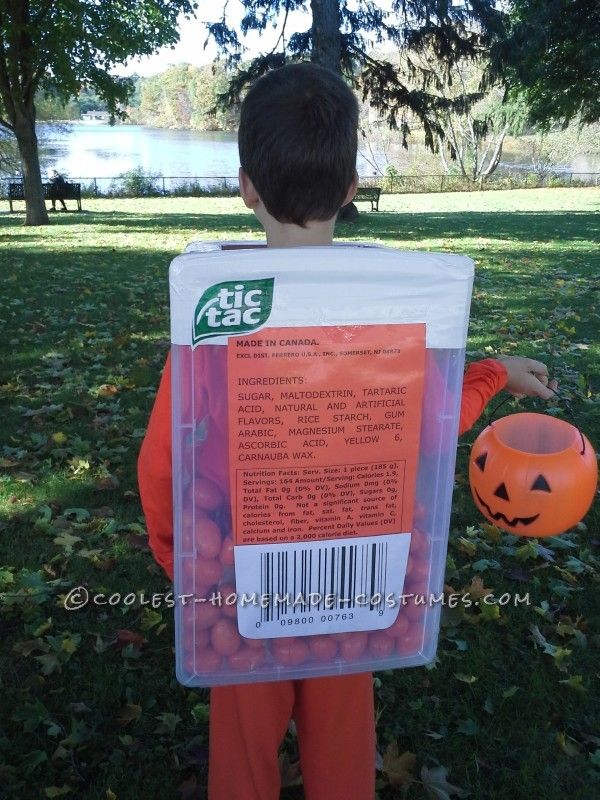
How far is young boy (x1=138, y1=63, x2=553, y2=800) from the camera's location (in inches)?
53.6

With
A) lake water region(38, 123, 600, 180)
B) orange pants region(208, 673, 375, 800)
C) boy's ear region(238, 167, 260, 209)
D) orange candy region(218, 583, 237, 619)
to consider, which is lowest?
orange pants region(208, 673, 375, 800)

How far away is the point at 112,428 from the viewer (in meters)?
4.59

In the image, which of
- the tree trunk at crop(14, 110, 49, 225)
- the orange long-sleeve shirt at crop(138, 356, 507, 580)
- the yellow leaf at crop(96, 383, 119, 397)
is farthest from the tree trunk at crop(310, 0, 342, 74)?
the orange long-sleeve shirt at crop(138, 356, 507, 580)

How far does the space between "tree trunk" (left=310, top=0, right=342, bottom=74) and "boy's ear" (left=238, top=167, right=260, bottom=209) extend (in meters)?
17.2

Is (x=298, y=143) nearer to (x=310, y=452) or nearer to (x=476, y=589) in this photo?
(x=310, y=452)

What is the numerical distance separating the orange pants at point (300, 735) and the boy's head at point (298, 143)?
106 centimetres

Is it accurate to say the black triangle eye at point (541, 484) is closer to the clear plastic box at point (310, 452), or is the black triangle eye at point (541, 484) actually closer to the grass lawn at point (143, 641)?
the clear plastic box at point (310, 452)

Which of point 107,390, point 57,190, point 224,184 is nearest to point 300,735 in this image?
point 107,390

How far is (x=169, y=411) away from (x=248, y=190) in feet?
1.61

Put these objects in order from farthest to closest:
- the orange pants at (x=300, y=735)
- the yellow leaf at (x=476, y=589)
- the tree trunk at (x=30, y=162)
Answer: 1. the tree trunk at (x=30, y=162)
2. the yellow leaf at (x=476, y=589)
3. the orange pants at (x=300, y=735)

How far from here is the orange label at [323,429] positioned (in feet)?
4.02

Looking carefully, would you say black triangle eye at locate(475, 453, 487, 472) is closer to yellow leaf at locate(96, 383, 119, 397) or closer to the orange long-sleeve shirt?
the orange long-sleeve shirt

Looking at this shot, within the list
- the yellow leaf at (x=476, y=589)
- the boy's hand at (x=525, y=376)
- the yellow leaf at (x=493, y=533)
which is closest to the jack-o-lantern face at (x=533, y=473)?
the boy's hand at (x=525, y=376)

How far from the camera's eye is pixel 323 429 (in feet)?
4.17
